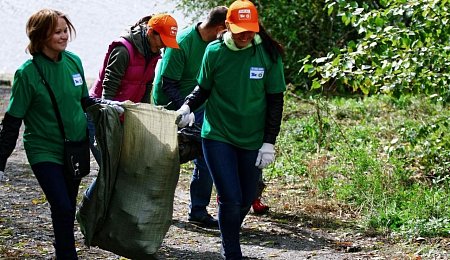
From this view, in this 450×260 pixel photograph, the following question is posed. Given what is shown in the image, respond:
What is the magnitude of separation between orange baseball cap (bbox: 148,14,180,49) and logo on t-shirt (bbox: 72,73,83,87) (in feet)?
3.64

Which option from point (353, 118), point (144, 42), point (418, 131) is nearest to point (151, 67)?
point (144, 42)

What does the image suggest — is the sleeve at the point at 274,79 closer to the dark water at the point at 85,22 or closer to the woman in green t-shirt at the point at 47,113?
the woman in green t-shirt at the point at 47,113

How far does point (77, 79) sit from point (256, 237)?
203 centimetres

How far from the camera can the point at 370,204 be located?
22.9 feet

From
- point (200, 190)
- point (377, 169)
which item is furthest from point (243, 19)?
point (377, 169)

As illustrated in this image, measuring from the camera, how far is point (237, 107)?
208 inches

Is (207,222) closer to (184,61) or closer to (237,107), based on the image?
(184,61)

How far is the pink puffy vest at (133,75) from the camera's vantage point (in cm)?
614

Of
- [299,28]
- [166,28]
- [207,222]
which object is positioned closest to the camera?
[166,28]

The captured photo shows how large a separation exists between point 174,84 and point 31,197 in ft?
6.69

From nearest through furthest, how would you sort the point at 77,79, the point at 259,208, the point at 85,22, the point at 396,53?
the point at 77,79 < the point at 259,208 < the point at 396,53 < the point at 85,22

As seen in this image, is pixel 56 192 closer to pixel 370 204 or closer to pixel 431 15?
pixel 370 204

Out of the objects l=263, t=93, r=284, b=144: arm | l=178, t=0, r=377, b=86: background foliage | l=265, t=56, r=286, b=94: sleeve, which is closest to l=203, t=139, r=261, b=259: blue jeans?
l=263, t=93, r=284, b=144: arm

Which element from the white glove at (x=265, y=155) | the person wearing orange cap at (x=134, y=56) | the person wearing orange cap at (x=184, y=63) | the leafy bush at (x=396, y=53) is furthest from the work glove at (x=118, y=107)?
the leafy bush at (x=396, y=53)
